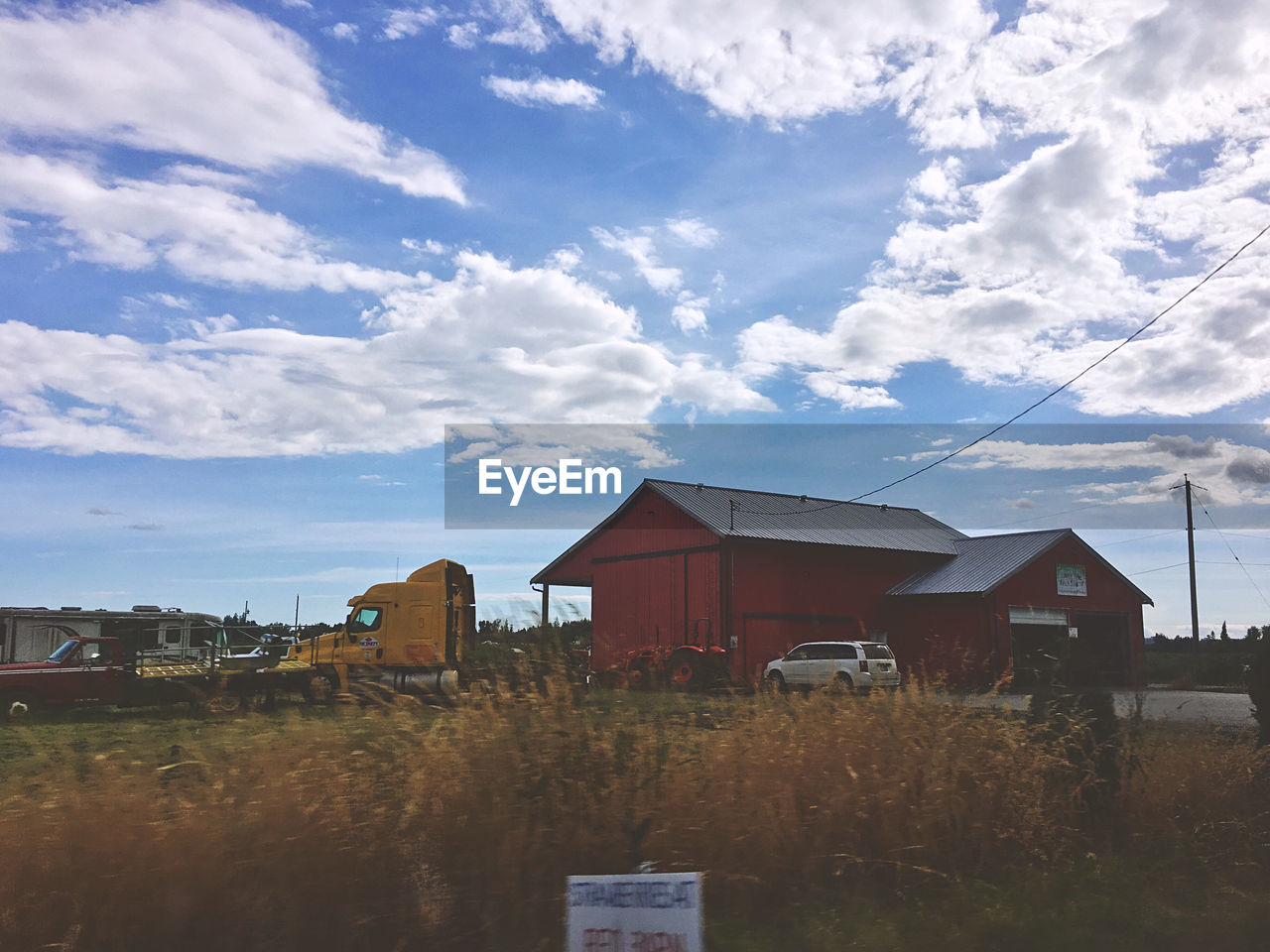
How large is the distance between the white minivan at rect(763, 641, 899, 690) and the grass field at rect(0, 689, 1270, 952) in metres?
16.7

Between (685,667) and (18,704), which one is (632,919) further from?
(685,667)

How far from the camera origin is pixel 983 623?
104ft

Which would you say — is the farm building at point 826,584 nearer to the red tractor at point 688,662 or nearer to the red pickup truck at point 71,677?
the red tractor at point 688,662

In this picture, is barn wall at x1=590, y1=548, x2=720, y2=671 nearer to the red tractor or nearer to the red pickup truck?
the red tractor

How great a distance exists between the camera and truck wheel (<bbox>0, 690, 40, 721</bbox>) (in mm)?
19719

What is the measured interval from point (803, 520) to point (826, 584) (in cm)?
309

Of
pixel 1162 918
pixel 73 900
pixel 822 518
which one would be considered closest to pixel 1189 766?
pixel 1162 918

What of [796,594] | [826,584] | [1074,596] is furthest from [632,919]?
[1074,596]

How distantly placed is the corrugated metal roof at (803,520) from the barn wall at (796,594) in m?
0.53

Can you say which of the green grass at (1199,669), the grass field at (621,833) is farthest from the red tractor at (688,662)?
the green grass at (1199,669)

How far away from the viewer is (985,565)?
113 ft

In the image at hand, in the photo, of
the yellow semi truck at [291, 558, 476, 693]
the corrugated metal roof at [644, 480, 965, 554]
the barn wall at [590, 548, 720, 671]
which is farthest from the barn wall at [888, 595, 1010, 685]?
the yellow semi truck at [291, 558, 476, 693]

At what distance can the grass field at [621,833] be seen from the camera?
5.37 m

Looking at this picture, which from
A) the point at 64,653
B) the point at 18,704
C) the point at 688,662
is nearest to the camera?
the point at 18,704
